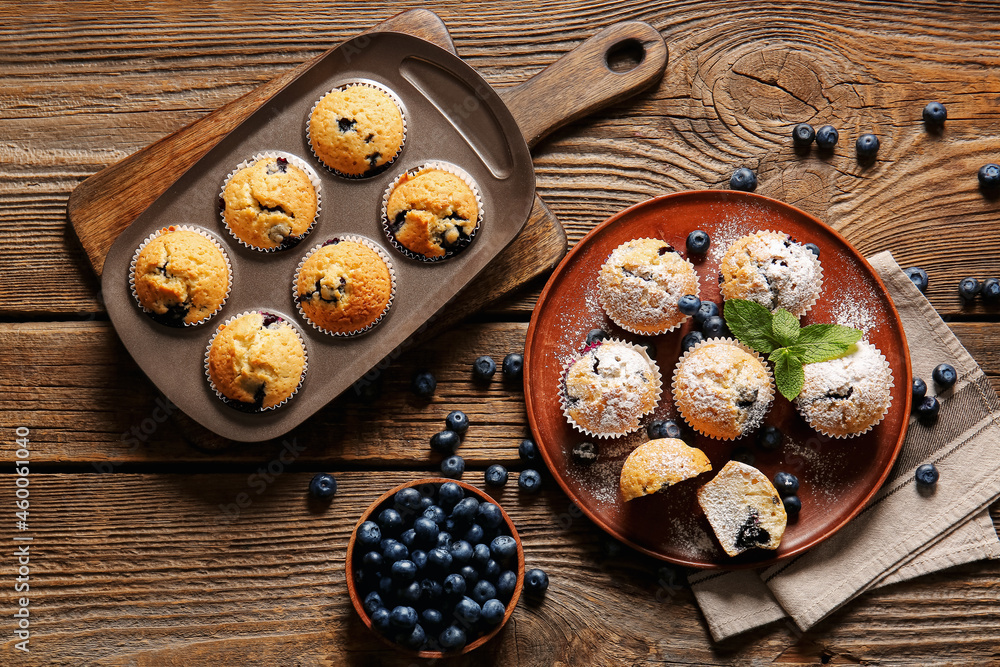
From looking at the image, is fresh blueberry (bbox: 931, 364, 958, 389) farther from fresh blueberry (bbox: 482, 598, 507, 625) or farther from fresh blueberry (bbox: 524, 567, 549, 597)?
fresh blueberry (bbox: 482, 598, 507, 625)

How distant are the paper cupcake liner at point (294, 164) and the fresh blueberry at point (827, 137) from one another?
8.31 feet

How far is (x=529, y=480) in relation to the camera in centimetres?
344

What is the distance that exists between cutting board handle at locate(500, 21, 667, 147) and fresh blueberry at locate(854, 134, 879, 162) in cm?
113

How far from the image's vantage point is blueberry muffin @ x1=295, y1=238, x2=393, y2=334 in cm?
330

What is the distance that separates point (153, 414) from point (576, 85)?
2.68 m

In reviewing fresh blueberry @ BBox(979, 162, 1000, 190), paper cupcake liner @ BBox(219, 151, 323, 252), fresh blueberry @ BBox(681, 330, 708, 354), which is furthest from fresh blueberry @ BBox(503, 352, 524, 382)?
fresh blueberry @ BBox(979, 162, 1000, 190)

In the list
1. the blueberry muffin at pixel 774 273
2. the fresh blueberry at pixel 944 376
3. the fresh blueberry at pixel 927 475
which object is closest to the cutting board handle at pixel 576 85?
the blueberry muffin at pixel 774 273

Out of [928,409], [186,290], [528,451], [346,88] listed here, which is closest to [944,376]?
[928,409]

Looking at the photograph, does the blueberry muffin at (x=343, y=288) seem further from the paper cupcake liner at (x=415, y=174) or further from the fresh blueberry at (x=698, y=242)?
the fresh blueberry at (x=698, y=242)

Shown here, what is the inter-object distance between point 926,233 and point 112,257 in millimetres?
4027

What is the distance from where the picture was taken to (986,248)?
366 cm

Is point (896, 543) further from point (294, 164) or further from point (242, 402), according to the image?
point (294, 164)

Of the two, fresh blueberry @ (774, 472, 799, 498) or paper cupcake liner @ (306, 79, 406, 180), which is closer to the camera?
fresh blueberry @ (774, 472, 799, 498)

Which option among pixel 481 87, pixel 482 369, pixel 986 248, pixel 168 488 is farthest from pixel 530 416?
pixel 986 248
